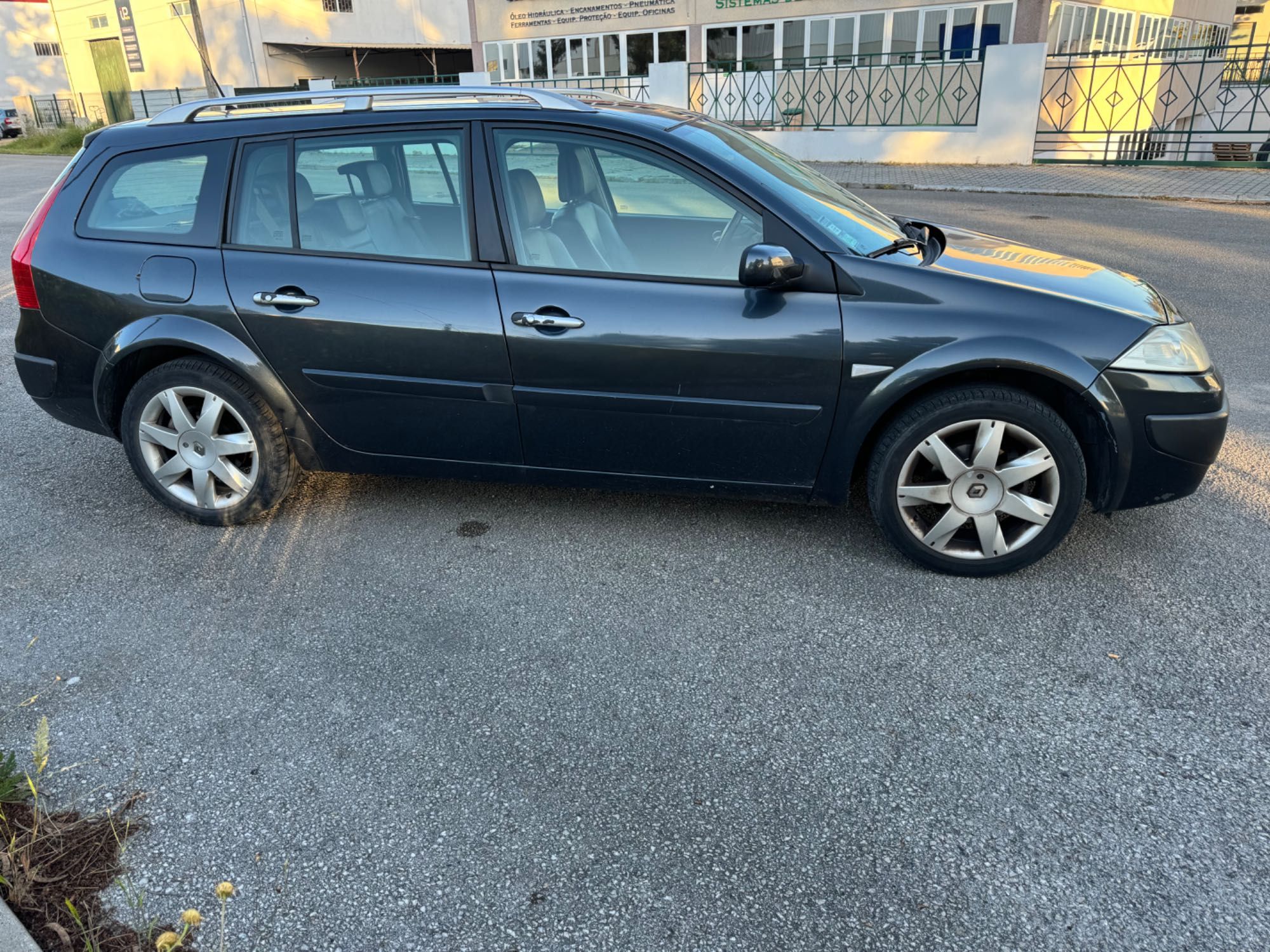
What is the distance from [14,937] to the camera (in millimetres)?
2098

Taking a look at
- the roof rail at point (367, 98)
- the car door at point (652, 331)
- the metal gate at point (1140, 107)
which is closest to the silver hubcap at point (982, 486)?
the car door at point (652, 331)

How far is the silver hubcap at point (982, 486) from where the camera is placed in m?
3.43

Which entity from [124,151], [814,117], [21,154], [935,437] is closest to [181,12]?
[21,154]

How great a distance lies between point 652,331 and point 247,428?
1795 millimetres

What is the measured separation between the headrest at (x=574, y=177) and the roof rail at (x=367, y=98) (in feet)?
0.69

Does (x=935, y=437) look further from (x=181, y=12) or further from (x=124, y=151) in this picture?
(x=181, y=12)

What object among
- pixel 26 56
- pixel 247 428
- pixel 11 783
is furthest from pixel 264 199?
pixel 26 56

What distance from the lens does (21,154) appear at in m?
31.3

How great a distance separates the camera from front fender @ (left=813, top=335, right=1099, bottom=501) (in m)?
3.32

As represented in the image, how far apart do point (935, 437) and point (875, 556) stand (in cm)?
59

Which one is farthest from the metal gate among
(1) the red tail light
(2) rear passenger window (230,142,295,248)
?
(1) the red tail light

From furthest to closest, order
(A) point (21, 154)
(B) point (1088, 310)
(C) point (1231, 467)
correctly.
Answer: (A) point (21, 154)
(C) point (1231, 467)
(B) point (1088, 310)

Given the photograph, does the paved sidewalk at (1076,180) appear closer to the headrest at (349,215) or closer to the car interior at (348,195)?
the car interior at (348,195)

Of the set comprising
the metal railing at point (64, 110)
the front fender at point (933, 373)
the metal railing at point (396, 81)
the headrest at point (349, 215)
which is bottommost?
the metal railing at point (64, 110)
